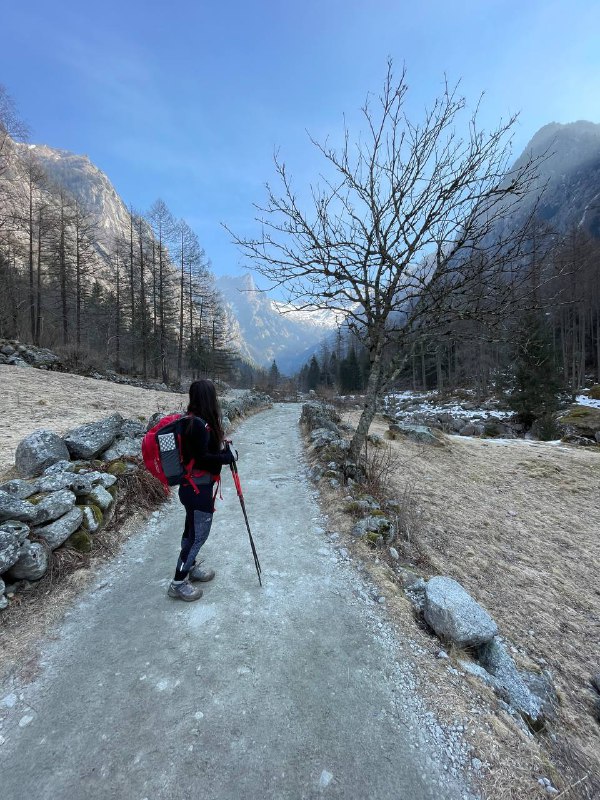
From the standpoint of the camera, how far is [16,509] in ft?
11.6

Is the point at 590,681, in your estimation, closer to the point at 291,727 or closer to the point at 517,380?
the point at 291,727

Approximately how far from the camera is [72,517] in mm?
3984

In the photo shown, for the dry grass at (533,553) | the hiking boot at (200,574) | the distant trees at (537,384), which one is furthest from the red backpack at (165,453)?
the distant trees at (537,384)

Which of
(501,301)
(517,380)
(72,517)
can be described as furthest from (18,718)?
(517,380)

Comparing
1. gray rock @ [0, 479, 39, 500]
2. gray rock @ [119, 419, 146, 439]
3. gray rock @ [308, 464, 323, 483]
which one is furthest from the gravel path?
gray rock @ [119, 419, 146, 439]

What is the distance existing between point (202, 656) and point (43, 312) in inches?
1216

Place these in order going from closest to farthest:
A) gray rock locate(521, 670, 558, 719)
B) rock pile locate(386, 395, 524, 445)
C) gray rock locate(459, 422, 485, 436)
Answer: gray rock locate(521, 670, 558, 719) < rock pile locate(386, 395, 524, 445) < gray rock locate(459, 422, 485, 436)

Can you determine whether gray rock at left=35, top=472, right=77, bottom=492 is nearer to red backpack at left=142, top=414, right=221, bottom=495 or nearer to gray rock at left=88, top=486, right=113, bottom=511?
gray rock at left=88, top=486, right=113, bottom=511

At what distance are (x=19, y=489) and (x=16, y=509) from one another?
64 centimetres

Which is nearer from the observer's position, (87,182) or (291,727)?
(291,727)

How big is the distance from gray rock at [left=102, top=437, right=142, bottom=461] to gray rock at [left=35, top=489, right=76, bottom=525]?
6.31 feet

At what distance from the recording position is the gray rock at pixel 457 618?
3123 mm

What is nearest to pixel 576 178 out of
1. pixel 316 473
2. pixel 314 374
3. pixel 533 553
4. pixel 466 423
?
pixel 314 374

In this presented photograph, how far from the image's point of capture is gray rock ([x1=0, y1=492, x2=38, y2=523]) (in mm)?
3463
